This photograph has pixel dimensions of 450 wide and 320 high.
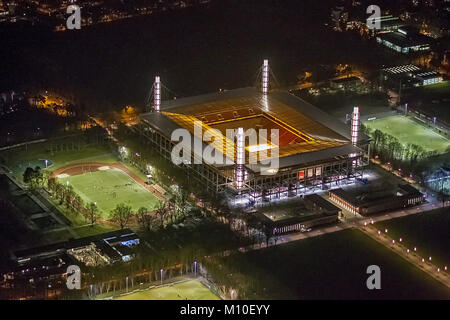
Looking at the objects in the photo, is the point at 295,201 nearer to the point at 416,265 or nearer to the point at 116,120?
the point at 416,265

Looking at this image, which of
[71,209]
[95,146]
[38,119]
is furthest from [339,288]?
[38,119]

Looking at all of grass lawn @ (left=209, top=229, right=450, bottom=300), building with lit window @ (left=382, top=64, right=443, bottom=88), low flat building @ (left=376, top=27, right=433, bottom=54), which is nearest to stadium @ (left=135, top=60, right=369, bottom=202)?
grass lawn @ (left=209, top=229, right=450, bottom=300)

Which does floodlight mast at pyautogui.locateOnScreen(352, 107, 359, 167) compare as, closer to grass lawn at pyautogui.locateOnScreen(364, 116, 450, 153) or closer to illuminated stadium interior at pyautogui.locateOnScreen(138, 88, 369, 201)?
illuminated stadium interior at pyautogui.locateOnScreen(138, 88, 369, 201)

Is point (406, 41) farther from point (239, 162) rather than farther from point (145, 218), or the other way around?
point (145, 218)

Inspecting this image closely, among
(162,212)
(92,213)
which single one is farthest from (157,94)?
(92,213)
